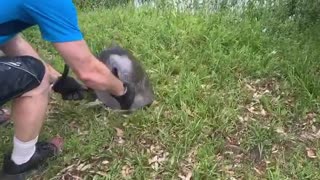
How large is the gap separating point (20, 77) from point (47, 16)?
0.34 meters

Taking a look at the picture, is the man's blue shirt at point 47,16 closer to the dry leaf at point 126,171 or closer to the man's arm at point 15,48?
the man's arm at point 15,48

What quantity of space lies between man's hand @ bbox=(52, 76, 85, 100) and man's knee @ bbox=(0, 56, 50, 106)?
0.55 meters

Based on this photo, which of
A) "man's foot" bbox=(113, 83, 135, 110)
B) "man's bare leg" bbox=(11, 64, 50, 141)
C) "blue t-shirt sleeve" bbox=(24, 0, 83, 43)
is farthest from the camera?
"man's foot" bbox=(113, 83, 135, 110)

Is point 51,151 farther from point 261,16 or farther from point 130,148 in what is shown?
point 261,16

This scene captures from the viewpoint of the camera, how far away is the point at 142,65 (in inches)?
153

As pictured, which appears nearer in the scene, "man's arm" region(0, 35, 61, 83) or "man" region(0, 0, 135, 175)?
"man" region(0, 0, 135, 175)

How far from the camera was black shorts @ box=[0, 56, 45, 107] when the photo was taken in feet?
8.60

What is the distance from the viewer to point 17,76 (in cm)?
263

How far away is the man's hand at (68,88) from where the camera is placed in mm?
3324

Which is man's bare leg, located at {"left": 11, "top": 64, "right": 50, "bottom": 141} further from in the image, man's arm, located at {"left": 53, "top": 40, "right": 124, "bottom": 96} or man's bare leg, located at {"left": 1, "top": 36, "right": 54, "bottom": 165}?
man's arm, located at {"left": 53, "top": 40, "right": 124, "bottom": 96}

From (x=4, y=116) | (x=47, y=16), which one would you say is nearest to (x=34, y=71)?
(x=47, y=16)

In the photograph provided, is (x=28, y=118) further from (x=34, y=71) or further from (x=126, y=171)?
(x=126, y=171)

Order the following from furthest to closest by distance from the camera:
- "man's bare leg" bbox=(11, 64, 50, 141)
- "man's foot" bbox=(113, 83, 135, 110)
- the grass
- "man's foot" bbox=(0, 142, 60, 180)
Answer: "man's foot" bbox=(113, 83, 135, 110) < the grass < "man's foot" bbox=(0, 142, 60, 180) < "man's bare leg" bbox=(11, 64, 50, 141)

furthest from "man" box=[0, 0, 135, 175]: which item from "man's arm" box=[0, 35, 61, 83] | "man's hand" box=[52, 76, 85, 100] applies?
"man's arm" box=[0, 35, 61, 83]
